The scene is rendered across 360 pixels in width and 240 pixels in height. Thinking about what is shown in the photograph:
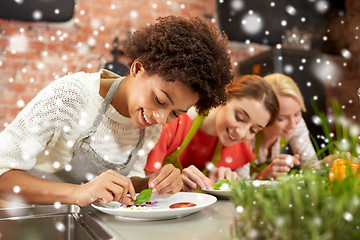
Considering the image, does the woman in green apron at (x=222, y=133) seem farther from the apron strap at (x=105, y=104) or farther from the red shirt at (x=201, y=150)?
the apron strap at (x=105, y=104)

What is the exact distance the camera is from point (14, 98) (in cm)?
269

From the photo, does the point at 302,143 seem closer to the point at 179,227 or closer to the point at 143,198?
the point at 143,198

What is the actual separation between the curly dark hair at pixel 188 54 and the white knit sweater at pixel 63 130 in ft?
0.74

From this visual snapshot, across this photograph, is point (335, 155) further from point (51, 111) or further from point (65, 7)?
point (65, 7)

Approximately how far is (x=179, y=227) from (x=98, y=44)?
8.63ft

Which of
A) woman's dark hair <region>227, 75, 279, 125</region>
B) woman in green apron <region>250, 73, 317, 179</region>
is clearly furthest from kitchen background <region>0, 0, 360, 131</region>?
woman's dark hair <region>227, 75, 279, 125</region>

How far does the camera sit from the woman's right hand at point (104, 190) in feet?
2.50

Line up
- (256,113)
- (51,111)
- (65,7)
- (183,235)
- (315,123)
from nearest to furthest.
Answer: (183,235)
(51,111)
(256,113)
(65,7)
(315,123)

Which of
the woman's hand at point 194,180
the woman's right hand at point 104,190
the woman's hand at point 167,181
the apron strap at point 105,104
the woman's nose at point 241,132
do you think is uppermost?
the apron strap at point 105,104

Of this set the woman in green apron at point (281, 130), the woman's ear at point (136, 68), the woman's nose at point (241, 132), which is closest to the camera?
the woman's ear at point (136, 68)

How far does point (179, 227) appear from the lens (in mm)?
627

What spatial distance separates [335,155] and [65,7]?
1554 millimetres

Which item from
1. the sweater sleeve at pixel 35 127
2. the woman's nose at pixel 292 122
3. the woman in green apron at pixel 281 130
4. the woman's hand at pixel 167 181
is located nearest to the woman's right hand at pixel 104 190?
the woman's hand at pixel 167 181

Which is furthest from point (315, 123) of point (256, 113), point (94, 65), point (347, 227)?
point (347, 227)
